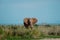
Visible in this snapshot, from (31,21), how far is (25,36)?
708 cm

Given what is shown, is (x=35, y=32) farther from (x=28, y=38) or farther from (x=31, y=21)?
(x=31, y=21)

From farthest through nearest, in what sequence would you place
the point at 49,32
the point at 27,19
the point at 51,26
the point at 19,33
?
the point at 27,19
the point at 51,26
the point at 49,32
the point at 19,33

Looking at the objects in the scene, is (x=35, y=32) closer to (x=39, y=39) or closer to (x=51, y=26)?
(x=39, y=39)

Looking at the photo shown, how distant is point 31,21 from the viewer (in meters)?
22.9

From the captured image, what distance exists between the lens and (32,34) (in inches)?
628

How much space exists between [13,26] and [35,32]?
14.1ft

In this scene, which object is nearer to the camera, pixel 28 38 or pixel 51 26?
pixel 28 38

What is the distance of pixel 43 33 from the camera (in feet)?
58.6

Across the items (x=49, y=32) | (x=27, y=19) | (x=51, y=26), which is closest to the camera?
(x=49, y=32)

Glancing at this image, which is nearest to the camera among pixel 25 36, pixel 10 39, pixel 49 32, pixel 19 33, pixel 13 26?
pixel 10 39

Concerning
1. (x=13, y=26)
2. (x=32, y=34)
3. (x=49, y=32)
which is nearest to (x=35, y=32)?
(x=32, y=34)

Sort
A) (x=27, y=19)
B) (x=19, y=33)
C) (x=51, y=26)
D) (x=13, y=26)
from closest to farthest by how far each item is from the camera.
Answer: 1. (x=19, y=33)
2. (x=13, y=26)
3. (x=51, y=26)
4. (x=27, y=19)

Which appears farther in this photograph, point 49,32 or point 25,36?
point 49,32

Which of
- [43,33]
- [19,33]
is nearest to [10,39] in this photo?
[19,33]
